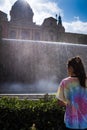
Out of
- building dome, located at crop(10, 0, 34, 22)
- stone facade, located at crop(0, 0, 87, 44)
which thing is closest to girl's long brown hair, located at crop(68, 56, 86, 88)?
stone facade, located at crop(0, 0, 87, 44)

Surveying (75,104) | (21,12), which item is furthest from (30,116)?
(21,12)

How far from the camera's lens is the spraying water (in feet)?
46.4

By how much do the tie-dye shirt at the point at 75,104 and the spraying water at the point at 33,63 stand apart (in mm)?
10628

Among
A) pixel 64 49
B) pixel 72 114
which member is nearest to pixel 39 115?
pixel 72 114

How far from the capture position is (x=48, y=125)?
4270 millimetres

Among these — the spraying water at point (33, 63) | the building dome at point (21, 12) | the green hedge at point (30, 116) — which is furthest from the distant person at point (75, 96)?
the building dome at point (21, 12)

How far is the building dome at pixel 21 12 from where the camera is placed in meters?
47.2

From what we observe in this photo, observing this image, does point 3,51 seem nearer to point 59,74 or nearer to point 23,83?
point 23,83

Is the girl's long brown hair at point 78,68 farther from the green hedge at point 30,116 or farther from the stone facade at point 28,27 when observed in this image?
the stone facade at point 28,27

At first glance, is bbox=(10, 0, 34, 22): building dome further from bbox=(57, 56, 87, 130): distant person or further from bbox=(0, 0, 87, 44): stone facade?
bbox=(57, 56, 87, 130): distant person

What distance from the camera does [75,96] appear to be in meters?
2.67

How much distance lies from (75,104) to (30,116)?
1.68 m

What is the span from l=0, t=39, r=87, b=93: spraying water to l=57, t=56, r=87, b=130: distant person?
10620 millimetres

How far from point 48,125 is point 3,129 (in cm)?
69
